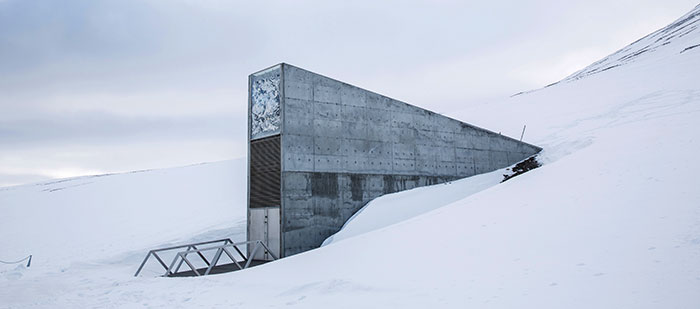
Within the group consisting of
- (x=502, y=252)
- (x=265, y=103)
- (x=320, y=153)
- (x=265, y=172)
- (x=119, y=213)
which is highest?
(x=265, y=103)

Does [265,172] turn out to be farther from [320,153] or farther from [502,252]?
[502,252]

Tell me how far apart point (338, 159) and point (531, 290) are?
927cm

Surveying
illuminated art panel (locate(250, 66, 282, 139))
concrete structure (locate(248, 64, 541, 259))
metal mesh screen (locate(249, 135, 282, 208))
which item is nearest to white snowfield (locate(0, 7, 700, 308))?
concrete structure (locate(248, 64, 541, 259))

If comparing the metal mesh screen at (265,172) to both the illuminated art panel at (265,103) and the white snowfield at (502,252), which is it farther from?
the white snowfield at (502,252)

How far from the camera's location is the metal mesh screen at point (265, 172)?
13.8 metres

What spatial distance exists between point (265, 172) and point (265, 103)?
2.12m

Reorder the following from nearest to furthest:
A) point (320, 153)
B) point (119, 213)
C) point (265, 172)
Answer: point (265, 172) < point (320, 153) < point (119, 213)

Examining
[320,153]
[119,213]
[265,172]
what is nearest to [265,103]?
[265,172]

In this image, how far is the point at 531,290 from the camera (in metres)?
6.02

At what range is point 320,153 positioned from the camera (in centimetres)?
1434

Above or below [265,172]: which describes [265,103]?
above

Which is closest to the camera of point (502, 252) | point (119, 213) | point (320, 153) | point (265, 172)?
point (502, 252)

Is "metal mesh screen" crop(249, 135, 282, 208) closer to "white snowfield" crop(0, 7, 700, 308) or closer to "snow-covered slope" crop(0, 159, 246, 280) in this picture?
"white snowfield" crop(0, 7, 700, 308)

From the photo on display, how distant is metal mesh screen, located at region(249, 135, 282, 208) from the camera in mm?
13766
